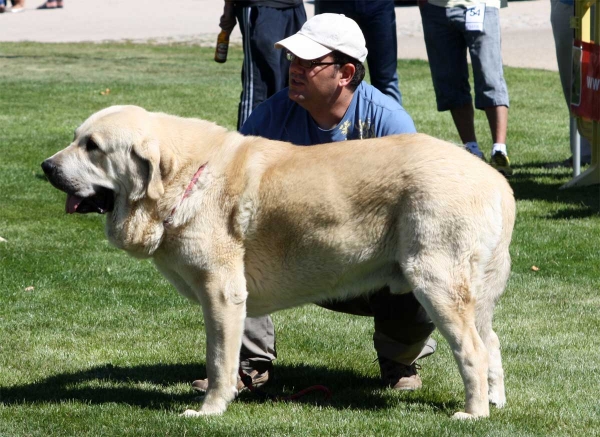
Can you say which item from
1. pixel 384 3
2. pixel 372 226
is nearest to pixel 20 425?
pixel 372 226

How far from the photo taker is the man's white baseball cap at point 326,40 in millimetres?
4500

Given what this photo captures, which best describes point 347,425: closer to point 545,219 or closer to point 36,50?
point 545,219

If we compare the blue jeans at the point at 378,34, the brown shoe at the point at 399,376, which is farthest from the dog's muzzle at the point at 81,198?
the blue jeans at the point at 378,34

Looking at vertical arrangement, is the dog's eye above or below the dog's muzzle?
above

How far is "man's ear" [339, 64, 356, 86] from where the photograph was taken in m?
4.55

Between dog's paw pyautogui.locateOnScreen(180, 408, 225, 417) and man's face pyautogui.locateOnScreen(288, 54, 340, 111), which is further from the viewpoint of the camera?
Result: man's face pyautogui.locateOnScreen(288, 54, 340, 111)

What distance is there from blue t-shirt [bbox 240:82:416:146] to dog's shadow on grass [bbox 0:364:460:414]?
117 cm

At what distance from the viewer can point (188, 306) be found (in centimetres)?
589

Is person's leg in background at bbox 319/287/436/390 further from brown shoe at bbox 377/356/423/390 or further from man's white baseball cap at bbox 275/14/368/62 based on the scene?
man's white baseball cap at bbox 275/14/368/62

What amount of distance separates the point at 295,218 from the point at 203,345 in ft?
5.02

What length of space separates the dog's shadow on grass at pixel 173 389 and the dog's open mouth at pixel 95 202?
0.90m

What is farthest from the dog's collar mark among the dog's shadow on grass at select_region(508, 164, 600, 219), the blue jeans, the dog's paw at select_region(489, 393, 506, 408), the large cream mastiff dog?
the blue jeans

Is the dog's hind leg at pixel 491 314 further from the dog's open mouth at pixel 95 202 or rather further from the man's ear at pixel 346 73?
the dog's open mouth at pixel 95 202

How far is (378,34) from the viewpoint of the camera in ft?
29.0
